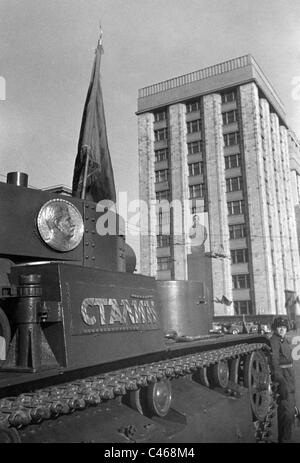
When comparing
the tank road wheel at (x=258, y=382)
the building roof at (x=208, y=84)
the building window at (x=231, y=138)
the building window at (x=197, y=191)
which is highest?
the building roof at (x=208, y=84)

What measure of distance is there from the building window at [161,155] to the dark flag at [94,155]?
4445 cm

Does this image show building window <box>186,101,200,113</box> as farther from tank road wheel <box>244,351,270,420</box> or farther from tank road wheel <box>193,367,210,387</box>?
tank road wheel <box>193,367,210,387</box>

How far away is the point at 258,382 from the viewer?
8711 millimetres

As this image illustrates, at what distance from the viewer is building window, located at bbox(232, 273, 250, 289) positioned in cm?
4291

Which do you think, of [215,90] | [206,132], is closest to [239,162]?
[206,132]

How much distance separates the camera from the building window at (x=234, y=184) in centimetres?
4553

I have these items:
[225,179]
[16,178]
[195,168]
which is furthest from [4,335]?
[195,168]

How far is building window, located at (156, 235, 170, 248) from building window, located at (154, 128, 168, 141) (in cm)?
1182

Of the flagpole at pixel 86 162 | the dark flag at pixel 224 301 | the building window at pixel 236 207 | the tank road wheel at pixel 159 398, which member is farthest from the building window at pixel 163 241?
the tank road wheel at pixel 159 398

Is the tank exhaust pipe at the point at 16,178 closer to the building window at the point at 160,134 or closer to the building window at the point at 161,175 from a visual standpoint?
the building window at the point at 161,175

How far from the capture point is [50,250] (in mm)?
5203

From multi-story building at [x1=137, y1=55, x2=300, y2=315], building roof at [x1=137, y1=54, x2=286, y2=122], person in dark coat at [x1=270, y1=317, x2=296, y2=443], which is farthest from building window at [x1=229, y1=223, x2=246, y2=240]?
person in dark coat at [x1=270, y1=317, x2=296, y2=443]

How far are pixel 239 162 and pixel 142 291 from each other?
1657 inches
